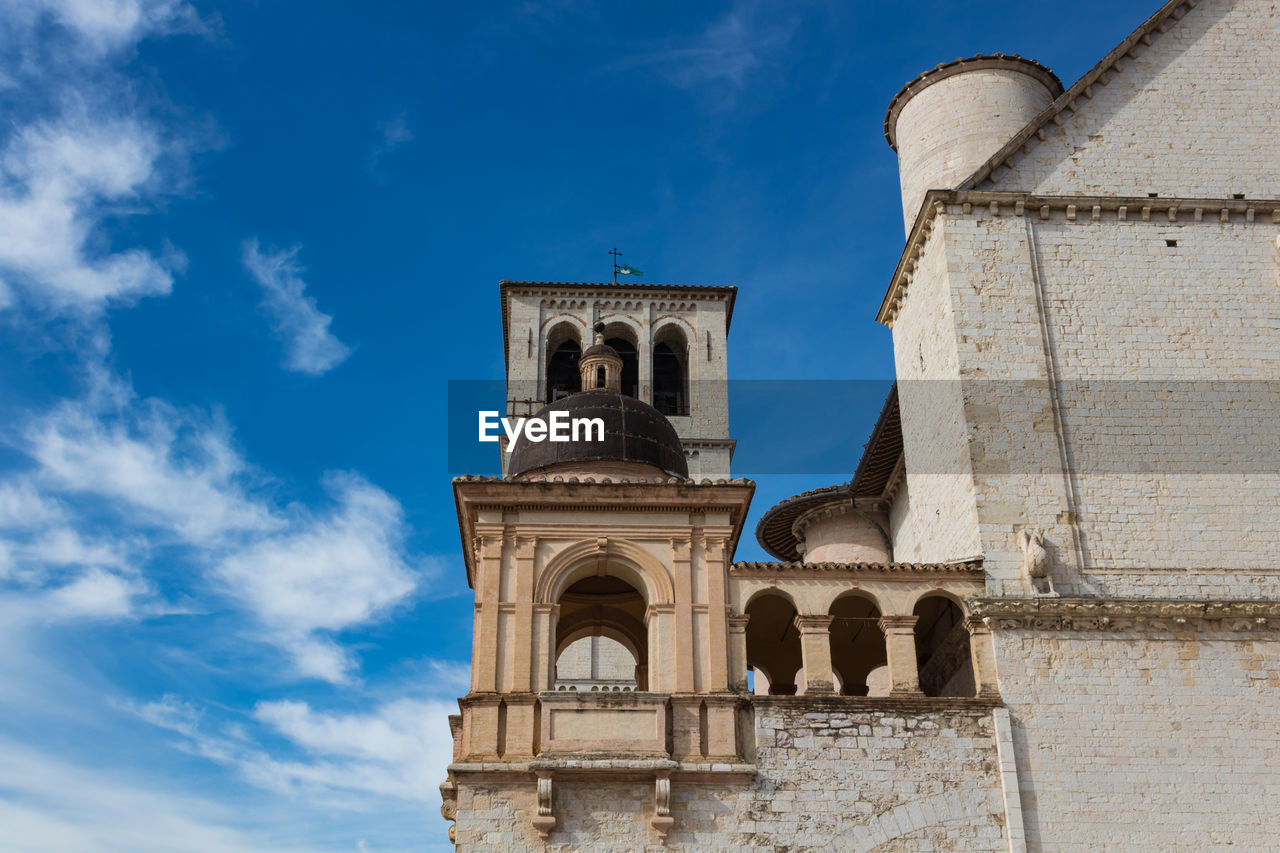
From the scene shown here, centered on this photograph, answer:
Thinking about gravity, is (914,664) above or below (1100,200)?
below

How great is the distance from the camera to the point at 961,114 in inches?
1017

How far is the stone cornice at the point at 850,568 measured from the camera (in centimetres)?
2077

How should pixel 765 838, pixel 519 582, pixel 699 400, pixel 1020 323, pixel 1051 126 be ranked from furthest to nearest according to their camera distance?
pixel 699 400 < pixel 1051 126 < pixel 1020 323 < pixel 519 582 < pixel 765 838

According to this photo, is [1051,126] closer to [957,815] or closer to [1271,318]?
[1271,318]

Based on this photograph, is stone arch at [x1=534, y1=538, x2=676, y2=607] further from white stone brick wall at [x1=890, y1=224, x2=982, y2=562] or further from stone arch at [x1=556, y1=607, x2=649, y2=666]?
white stone brick wall at [x1=890, y1=224, x2=982, y2=562]

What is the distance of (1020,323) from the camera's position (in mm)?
22578

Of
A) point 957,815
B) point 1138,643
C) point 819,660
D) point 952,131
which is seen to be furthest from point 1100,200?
point 957,815

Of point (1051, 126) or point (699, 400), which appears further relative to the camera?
point (699, 400)

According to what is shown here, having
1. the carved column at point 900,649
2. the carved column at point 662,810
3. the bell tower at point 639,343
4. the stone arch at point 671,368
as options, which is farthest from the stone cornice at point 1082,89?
the stone arch at point 671,368

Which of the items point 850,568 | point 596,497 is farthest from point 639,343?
point 596,497

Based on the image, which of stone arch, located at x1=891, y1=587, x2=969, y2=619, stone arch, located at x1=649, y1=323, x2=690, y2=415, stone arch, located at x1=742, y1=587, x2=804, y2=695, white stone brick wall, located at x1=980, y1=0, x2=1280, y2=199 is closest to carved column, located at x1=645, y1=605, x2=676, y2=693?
stone arch, located at x1=742, y1=587, x2=804, y2=695

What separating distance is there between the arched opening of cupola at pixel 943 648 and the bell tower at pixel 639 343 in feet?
68.8

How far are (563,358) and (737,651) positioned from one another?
96.0 feet

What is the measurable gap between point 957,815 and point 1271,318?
10611 mm
